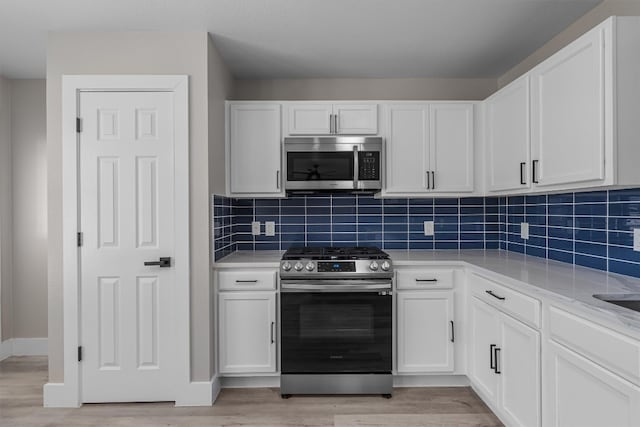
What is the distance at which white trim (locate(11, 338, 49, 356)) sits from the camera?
350 centimetres

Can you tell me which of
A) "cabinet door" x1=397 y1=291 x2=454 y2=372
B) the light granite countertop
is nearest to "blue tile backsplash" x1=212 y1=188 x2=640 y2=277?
the light granite countertop

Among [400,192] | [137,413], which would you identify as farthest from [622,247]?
[137,413]

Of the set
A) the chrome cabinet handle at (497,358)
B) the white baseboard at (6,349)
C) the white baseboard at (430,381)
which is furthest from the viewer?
the white baseboard at (6,349)

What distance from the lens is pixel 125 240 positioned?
2.56m

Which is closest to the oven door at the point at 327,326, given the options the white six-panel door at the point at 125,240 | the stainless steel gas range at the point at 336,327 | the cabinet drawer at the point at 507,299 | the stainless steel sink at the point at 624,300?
the stainless steel gas range at the point at 336,327

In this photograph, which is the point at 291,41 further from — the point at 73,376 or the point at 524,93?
the point at 73,376

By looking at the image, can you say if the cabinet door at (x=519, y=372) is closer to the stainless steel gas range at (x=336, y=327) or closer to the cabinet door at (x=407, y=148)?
the stainless steel gas range at (x=336, y=327)

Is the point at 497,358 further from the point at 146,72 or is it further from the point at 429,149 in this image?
the point at 146,72

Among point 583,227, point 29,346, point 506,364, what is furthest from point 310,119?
point 29,346

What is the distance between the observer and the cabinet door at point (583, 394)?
51.1 inches

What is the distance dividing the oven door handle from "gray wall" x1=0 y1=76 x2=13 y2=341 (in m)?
2.59

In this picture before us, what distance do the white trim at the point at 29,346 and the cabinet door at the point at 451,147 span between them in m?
3.65

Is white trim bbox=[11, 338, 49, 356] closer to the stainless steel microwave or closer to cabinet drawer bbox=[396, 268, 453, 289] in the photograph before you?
the stainless steel microwave

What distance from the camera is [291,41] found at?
2.70m
